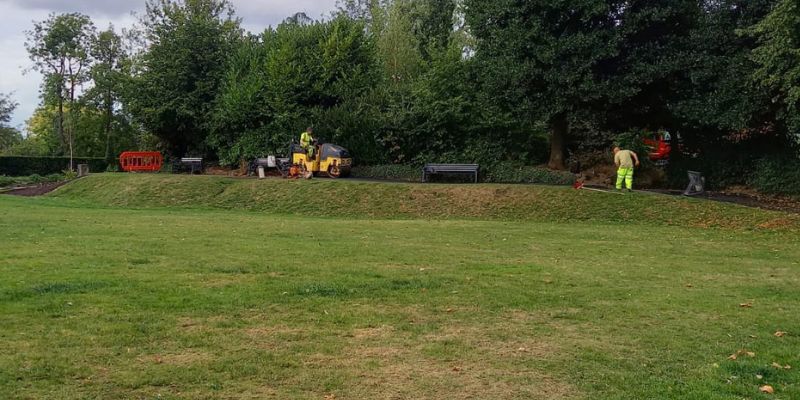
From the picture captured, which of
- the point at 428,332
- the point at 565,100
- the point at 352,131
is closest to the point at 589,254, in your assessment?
the point at 428,332

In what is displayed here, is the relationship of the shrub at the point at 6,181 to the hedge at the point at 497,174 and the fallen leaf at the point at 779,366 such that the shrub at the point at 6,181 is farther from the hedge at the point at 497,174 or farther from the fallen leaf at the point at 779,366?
the fallen leaf at the point at 779,366

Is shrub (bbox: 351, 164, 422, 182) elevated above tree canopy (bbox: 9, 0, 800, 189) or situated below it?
below

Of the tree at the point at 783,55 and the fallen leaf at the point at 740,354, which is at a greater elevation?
the tree at the point at 783,55

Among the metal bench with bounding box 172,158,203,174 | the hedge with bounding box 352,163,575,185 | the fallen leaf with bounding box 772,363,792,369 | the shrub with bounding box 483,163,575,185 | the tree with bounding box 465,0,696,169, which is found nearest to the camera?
the fallen leaf with bounding box 772,363,792,369

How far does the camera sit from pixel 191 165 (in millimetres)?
31953

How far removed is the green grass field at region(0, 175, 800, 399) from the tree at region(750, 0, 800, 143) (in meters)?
4.85

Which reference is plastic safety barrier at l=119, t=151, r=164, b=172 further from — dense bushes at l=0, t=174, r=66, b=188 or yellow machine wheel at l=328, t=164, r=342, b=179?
yellow machine wheel at l=328, t=164, r=342, b=179

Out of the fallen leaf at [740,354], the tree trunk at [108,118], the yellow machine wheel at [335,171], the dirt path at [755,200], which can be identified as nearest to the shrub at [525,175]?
the dirt path at [755,200]

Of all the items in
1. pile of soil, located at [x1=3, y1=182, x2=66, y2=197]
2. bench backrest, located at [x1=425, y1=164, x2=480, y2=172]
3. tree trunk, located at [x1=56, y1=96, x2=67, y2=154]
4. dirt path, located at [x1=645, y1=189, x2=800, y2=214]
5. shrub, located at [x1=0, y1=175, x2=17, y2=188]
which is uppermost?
tree trunk, located at [x1=56, y1=96, x2=67, y2=154]

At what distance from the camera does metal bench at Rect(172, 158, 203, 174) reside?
31797 millimetres

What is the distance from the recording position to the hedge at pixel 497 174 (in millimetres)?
23772

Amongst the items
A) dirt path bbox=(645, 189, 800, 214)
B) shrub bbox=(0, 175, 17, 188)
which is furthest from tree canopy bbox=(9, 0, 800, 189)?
shrub bbox=(0, 175, 17, 188)

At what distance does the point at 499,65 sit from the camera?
928 inches

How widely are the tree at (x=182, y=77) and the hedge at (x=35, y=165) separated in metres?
7.69
